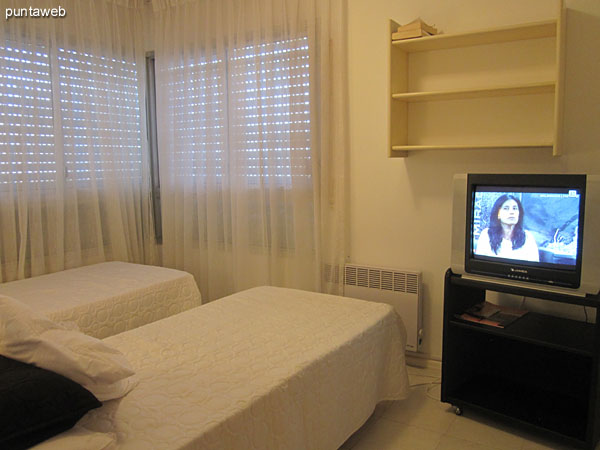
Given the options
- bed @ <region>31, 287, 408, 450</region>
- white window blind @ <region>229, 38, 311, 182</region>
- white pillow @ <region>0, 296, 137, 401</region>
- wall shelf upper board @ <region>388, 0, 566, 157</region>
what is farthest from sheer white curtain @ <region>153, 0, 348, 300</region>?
white pillow @ <region>0, 296, 137, 401</region>

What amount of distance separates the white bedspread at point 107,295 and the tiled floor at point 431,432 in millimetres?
1380

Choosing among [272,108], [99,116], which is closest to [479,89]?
[272,108]

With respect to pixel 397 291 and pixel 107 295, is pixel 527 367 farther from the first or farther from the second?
pixel 107 295

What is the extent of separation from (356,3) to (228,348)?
2.33m

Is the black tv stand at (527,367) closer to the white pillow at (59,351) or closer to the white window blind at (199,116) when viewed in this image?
the white pillow at (59,351)

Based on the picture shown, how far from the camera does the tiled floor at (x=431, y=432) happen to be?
7.61ft

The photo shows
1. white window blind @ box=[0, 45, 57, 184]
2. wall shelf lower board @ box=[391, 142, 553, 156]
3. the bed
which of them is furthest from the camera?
white window blind @ box=[0, 45, 57, 184]

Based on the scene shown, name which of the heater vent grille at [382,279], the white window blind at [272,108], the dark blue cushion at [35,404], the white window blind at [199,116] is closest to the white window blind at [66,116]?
the white window blind at [199,116]

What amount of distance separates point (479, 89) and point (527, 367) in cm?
153

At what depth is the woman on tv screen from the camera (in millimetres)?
2346

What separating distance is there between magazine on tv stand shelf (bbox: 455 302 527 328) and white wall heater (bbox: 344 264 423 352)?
45cm

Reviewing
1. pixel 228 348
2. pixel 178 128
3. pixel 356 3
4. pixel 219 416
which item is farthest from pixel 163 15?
pixel 219 416

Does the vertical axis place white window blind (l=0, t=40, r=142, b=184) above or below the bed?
above

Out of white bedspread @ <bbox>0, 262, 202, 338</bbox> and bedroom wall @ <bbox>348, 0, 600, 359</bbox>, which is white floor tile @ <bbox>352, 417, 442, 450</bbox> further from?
white bedspread @ <bbox>0, 262, 202, 338</bbox>
